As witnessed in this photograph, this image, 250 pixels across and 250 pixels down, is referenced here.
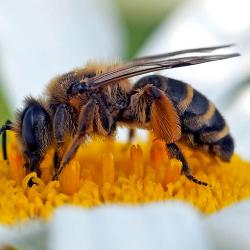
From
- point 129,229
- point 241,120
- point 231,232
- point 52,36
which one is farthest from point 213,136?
point 52,36

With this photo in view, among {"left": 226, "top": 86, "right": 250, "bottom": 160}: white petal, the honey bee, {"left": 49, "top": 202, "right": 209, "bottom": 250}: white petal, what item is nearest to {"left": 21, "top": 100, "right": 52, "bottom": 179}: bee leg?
the honey bee

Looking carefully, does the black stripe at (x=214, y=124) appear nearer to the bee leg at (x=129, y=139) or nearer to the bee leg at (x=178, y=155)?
the bee leg at (x=178, y=155)

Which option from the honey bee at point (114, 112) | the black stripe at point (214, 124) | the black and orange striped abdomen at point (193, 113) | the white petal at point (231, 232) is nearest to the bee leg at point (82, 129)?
the honey bee at point (114, 112)

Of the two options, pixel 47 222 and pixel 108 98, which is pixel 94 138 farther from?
pixel 47 222

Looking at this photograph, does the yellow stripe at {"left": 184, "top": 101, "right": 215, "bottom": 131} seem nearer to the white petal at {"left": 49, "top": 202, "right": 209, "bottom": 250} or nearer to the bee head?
the bee head

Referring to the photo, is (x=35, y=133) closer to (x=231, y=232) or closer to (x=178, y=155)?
(x=178, y=155)
